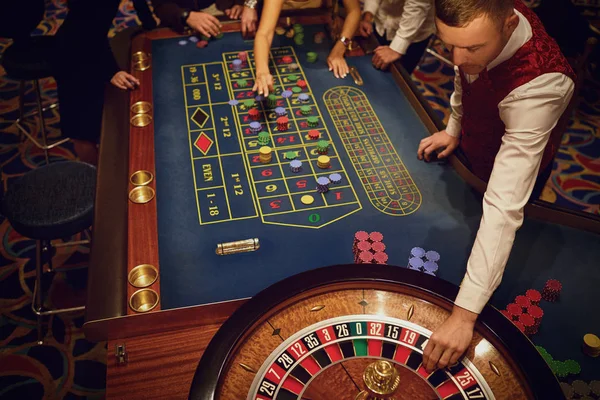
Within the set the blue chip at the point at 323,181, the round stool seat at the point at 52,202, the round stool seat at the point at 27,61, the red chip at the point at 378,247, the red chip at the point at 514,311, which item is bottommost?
the round stool seat at the point at 52,202

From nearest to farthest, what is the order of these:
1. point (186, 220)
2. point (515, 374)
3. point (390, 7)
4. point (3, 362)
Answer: point (515, 374) < point (186, 220) < point (3, 362) < point (390, 7)

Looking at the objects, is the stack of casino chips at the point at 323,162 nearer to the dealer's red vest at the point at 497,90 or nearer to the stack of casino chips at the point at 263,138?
the stack of casino chips at the point at 263,138

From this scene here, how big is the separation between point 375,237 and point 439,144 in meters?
0.70

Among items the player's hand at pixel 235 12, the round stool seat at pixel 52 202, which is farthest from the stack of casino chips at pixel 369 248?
the player's hand at pixel 235 12

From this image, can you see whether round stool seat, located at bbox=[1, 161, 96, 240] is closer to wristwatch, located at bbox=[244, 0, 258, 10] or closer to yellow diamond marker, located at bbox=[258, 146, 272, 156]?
yellow diamond marker, located at bbox=[258, 146, 272, 156]

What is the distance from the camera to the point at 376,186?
2254mm

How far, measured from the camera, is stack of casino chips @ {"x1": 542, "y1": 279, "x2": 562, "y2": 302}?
180cm

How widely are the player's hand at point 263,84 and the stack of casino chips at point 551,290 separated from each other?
1.63 meters

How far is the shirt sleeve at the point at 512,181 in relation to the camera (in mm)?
1532

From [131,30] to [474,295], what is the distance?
2845mm

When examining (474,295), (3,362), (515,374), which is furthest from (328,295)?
(3,362)

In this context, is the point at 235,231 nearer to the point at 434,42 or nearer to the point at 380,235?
the point at 380,235

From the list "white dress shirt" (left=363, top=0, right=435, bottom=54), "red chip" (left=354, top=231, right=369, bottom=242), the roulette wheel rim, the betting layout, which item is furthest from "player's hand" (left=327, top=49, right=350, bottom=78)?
the betting layout

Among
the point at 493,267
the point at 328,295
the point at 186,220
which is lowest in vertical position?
the point at 186,220
